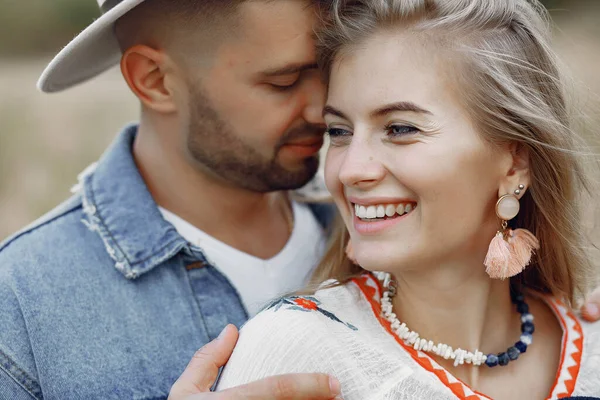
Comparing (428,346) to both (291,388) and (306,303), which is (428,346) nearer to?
(306,303)

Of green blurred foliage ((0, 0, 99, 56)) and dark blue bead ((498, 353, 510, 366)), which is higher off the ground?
green blurred foliage ((0, 0, 99, 56))

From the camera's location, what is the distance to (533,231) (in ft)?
7.33

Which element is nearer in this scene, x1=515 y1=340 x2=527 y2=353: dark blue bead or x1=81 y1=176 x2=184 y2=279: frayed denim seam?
x1=515 y1=340 x2=527 y2=353: dark blue bead

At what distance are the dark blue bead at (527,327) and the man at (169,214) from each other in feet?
2.53

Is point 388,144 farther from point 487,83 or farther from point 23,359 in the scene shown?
point 23,359

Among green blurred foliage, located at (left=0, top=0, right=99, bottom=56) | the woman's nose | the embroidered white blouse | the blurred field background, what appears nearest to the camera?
the embroidered white blouse

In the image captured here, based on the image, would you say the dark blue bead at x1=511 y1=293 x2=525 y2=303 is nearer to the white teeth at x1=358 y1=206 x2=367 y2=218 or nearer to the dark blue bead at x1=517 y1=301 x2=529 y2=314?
the dark blue bead at x1=517 y1=301 x2=529 y2=314

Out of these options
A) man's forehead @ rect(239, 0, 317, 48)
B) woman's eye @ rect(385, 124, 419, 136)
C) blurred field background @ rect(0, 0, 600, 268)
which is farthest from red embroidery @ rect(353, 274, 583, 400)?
blurred field background @ rect(0, 0, 600, 268)

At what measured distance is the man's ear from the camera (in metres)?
2.72

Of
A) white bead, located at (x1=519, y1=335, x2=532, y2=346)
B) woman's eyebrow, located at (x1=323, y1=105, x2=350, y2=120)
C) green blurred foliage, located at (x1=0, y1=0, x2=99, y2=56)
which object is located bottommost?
white bead, located at (x1=519, y1=335, x2=532, y2=346)

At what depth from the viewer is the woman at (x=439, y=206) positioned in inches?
75.5

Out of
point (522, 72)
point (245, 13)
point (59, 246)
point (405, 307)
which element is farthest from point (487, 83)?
point (59, 246)

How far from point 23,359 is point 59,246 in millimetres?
370

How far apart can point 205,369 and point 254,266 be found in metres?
0.85
